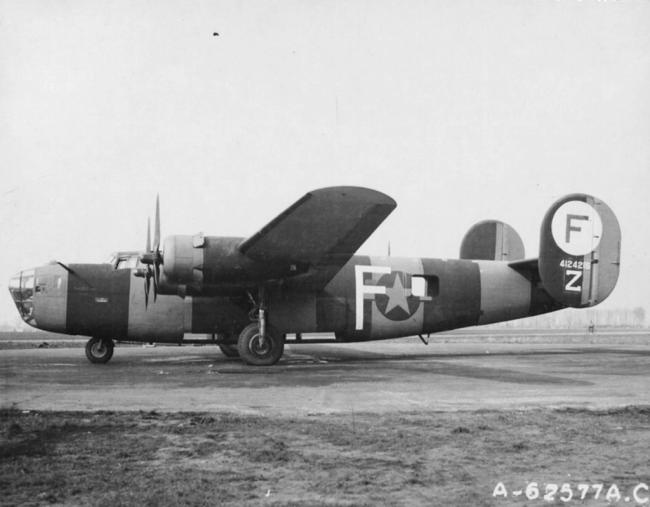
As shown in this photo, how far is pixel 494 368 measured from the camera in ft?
37.7

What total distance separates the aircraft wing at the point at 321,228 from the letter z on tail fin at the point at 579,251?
5.43 meters

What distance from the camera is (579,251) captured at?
14.8 metres

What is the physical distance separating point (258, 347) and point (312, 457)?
7891 millimetres

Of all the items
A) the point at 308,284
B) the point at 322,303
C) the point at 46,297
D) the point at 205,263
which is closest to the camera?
the point at 205,263

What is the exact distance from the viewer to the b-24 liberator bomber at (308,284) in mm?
11578

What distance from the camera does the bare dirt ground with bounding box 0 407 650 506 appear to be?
3.55m

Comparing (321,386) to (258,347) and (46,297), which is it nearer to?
(258,347)

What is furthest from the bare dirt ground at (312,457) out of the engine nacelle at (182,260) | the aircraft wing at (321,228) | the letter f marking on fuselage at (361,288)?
the letter f marking on fuselage at (361,288)

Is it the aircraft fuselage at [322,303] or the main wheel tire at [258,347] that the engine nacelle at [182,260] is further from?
the main wheel tire at [258,347]

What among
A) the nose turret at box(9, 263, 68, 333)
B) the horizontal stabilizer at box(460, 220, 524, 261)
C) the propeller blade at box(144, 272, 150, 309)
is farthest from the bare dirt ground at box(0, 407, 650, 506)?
the horizontal stabilizer at box(460, 220, 524, 261)

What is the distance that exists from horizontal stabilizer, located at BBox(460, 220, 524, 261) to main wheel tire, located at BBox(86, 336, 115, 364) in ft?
34.5

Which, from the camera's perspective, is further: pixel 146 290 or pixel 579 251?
pixel 579 251

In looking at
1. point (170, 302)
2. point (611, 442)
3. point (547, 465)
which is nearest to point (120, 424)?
point (547, 465)

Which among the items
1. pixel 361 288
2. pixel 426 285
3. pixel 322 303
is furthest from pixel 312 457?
pixel 426 285
